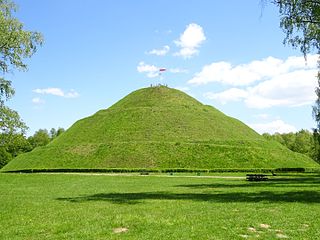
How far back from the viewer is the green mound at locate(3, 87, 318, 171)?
78.9m

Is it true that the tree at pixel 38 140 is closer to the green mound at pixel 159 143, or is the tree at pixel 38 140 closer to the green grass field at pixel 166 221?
the green mound at pixel 159 143

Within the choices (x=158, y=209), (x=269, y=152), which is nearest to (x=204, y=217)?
(x=158, y=209)

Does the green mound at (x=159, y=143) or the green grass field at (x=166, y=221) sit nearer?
the green grass field at (x=166, y=221)

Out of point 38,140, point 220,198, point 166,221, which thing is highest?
point 38,140

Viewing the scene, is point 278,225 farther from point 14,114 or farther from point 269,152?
point 269,152

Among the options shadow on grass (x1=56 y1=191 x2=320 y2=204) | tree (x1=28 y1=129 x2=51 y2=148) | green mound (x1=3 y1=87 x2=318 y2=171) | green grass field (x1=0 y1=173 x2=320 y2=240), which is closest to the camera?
green grass field (x1=0 y1=173 x2=320 y2=240)

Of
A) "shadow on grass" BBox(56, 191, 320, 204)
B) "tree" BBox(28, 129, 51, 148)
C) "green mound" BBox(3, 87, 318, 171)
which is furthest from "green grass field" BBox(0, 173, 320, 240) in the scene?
"tree" BBox(28, 129, 51, 148)

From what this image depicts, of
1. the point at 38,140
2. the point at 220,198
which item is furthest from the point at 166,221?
the point at 38,140

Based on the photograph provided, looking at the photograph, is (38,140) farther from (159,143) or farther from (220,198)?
(220,198)

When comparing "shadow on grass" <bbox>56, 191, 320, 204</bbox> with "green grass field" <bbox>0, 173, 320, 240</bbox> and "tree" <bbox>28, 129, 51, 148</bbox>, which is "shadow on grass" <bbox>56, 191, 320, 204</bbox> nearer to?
"green grass field" <bbox>0, 173, 320, 240</bbox>

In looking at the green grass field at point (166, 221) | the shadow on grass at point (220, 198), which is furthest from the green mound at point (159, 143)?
the green grass field at point (166, 221)

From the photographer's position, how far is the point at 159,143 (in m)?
87.4

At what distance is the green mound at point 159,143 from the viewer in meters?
78.9

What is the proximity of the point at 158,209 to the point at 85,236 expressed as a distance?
5.99m
